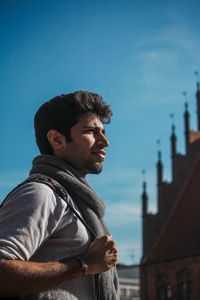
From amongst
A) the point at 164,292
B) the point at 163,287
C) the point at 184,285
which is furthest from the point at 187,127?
the point at 164,292

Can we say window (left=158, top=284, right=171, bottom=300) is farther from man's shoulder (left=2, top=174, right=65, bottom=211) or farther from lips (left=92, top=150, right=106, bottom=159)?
man's shoulder (left=2, top=174, right=65, bottom=211)

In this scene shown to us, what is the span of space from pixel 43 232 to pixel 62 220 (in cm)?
12

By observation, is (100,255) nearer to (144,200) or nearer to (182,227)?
(182,227)

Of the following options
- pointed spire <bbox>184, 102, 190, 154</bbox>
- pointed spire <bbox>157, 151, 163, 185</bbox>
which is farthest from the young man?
pointed spire <bbox>157, 151, 163, 185</bbox>

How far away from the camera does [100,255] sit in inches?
70.6

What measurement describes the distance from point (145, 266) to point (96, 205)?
29.5 metres

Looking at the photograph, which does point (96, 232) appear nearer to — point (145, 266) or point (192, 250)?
point (192, 250)

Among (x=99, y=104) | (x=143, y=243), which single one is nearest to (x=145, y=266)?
(x=143, y=243)

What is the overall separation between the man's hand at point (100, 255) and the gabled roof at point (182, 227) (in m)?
28.1

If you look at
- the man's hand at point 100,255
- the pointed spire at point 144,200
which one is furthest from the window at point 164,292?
the man's hand at point 100,255

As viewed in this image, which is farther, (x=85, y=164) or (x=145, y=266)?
(x=145, y=266)

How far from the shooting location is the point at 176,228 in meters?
30.4

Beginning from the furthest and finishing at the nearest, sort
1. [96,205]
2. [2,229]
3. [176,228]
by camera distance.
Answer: [176,228] → [96,205] → [2,229]

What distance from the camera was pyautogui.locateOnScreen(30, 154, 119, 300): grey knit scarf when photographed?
6.08ft
